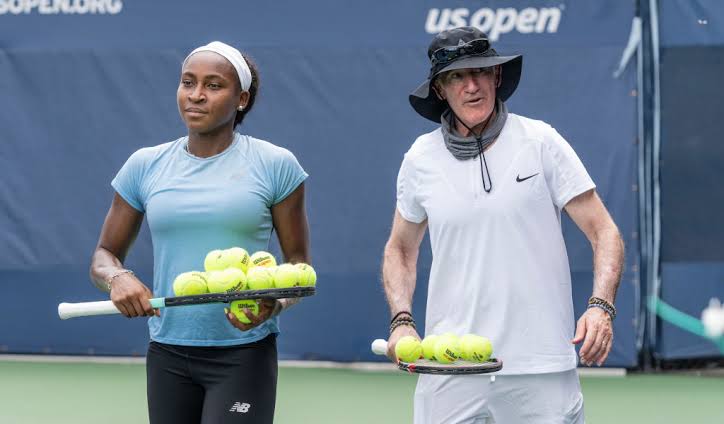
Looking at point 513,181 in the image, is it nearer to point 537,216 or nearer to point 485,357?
point 537,216

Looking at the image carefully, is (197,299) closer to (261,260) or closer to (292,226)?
(261,260)

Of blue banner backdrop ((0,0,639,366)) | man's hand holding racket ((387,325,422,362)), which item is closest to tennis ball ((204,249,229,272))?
man's hand holding racket ((387,325,422,362))

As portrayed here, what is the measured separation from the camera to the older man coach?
3.96 metres

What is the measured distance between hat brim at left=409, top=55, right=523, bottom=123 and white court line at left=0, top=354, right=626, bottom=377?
18.7ft

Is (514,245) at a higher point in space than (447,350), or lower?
higher

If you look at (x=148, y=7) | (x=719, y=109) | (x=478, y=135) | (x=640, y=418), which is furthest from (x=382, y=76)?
(x=478, y=135)

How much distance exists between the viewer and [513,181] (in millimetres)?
3957

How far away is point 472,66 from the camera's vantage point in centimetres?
400

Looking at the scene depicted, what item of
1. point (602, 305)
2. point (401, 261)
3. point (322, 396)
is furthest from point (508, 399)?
point (322, 396)

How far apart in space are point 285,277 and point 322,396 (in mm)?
5160

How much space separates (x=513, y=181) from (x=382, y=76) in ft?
18.9

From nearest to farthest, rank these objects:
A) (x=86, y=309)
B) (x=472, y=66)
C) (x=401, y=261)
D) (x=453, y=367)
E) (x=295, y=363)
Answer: (x=453, y=367), (x=86, y=309), (x=472, y=66), (x=401, y=261), (x=295, y=363)

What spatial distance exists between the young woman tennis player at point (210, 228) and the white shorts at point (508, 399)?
0.57 meters

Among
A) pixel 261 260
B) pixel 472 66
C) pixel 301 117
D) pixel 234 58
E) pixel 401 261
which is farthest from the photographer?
pixel 301 117
